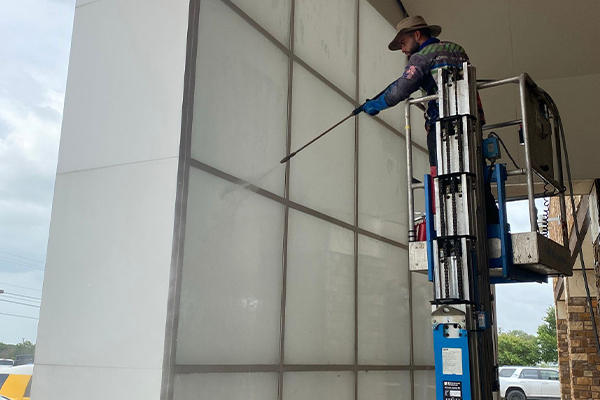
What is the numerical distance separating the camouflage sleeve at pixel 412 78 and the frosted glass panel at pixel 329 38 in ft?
4.05

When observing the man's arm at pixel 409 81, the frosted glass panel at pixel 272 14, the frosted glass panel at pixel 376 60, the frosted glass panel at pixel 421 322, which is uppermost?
the frosted glass panel at pixel 376 60

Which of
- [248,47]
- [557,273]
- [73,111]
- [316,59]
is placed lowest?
[557,273]

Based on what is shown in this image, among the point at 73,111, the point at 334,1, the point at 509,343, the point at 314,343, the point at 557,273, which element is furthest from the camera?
the point at 509,343

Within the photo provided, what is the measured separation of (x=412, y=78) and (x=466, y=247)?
1250 mm

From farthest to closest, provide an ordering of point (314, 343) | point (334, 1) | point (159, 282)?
1. point (334, 1)
2. point (314, 343)
3. point (159, 282)

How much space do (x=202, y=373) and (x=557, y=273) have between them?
213cm

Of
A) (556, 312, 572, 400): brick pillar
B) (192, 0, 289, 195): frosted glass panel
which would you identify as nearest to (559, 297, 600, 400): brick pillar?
(556, 312, 572, 400): brick pillar

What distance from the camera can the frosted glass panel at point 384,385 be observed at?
4.97 meters

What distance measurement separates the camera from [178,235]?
327 centimetres

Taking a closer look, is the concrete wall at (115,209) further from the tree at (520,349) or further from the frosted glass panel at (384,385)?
the tree at (520,349)

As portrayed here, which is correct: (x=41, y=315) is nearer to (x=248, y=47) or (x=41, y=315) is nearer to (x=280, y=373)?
(x=280, y=373)

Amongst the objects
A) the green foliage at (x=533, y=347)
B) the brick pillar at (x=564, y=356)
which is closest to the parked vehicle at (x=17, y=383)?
the brick pillar at (x=564, y=356)

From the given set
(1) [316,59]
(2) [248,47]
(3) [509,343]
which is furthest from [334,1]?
(3) [509,343]

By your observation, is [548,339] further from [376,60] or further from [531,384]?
[376,60]
